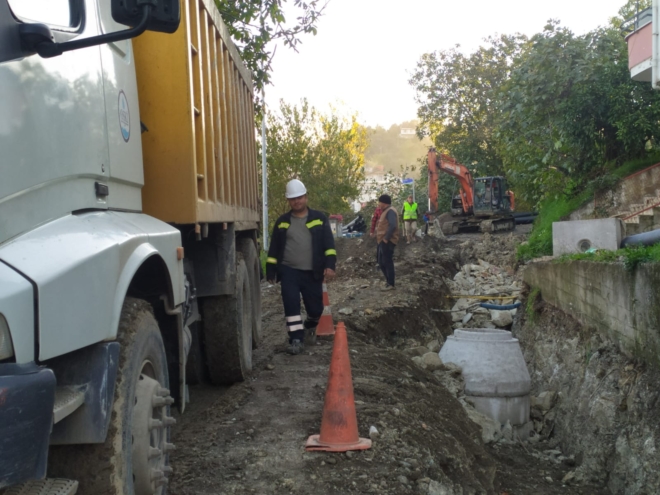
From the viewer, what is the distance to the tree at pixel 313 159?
35.6 meters

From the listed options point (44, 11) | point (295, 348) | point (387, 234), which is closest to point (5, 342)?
point (44, 11)

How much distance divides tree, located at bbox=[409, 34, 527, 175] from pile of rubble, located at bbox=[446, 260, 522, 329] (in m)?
25.0

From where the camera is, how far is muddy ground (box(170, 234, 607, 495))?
175 inches

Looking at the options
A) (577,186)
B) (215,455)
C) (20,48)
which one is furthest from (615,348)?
(577,186)

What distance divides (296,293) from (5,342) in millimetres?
5945

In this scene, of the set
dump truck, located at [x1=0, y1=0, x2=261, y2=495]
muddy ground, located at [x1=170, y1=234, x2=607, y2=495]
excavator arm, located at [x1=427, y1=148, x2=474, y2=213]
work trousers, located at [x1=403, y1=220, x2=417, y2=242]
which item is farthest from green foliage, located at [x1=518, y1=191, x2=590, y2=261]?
dump truck, located at [x1=0, y1=0, x2=261, y2=495]

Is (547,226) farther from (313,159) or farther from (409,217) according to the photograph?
(313,159)

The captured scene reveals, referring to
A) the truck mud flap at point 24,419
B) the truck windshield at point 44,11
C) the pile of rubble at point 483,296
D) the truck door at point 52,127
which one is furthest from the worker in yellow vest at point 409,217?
the truck mud flap at point 24,419

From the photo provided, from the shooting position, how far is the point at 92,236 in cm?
279

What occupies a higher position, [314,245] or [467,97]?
[467,97]

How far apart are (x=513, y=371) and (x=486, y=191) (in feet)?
80.5

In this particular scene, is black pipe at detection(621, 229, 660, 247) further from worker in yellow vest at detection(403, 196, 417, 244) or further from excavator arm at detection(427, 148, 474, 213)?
excavator arm at detection(427, 148, 474, 213)

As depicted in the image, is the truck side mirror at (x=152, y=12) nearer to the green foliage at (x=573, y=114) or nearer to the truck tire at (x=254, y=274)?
the truck tire at (x=254, y=274)

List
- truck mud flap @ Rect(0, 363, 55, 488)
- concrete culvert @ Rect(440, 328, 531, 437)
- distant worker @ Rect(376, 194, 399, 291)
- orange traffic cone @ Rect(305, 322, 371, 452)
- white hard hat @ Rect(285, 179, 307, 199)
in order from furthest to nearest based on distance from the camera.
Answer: distant worker @ Rect(376, 194, 399, 291) < concrete culvert @ Rect(440, 328, 531, 437) < white hard hat @ Rect(285, 179, 307, 199) < orange traffic cone @ Rect(305, 322, 371, 452) < truck mud flap @ Rect(0, 363, 55, 488)
